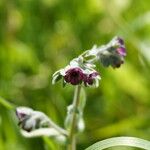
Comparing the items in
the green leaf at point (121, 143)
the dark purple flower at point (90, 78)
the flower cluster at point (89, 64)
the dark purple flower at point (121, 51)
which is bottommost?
the green leaf at point (121, 143)

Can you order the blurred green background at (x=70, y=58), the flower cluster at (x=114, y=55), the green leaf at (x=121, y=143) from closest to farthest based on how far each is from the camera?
the green leaf at (x=121, y=143)
the flower cluster at (x=114, y=55)
the blurred green background at (x=70, y=58)

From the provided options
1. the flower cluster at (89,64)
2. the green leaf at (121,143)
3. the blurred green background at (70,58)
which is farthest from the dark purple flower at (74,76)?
the blurred green background at (70,58)

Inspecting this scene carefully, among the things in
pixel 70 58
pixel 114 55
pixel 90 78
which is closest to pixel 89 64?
pixel 90 78

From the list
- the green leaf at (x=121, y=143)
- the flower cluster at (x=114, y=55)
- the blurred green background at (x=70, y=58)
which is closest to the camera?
the green leaf at (x=121, y=143)

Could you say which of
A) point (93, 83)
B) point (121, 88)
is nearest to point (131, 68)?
point (121, 88)

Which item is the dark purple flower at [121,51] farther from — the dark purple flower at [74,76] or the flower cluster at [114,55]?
the dark purple flower at [74,76]

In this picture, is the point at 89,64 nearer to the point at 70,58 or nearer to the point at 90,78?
the point at 90,78

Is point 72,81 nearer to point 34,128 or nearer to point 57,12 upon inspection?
point 34,128
